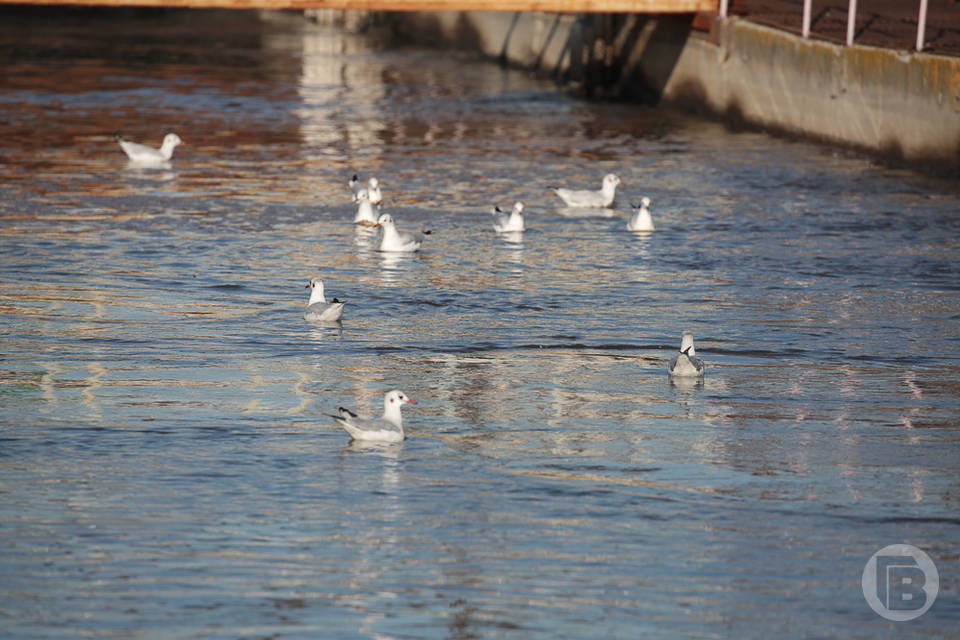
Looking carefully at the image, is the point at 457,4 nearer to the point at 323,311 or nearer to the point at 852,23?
the point at 852,23

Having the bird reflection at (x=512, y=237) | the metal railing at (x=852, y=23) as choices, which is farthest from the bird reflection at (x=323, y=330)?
the metal railing at (x=852, y=23)

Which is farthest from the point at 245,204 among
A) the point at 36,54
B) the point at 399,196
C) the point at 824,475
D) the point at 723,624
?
the point at 36,54

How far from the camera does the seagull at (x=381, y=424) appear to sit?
11117 mm

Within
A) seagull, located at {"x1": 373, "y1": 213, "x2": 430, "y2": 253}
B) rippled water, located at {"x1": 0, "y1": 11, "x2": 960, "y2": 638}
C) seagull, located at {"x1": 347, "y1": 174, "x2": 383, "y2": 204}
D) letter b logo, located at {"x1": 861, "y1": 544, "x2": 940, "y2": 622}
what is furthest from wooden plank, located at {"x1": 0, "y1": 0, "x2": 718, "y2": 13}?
letter b logo, located at {"x1": 861, "y1": 544, "x2": 940, "y2": 622}

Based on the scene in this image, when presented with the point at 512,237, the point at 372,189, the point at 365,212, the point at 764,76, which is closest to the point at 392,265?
the point at 512,237

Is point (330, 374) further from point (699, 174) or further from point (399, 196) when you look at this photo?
point (699, 174)

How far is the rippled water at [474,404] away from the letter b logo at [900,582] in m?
0.09

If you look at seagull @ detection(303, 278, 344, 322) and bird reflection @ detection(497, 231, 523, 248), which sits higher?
seagull @ detection(303, 278, 344, 322)

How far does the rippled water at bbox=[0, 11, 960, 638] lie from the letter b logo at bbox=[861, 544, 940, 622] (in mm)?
93

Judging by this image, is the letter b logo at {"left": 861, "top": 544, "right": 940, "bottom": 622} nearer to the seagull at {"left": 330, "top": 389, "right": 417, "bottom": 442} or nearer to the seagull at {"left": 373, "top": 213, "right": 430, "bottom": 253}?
the seagull at {"left": 330, "top": 389, "right": 417, "bottom": 442}

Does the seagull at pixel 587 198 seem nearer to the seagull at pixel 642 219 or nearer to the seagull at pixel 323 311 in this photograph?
the seagull at pixel 642 219

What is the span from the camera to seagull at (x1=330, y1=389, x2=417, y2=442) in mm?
11117

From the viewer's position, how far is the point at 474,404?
12.3 m

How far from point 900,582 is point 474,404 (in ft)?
13.3
